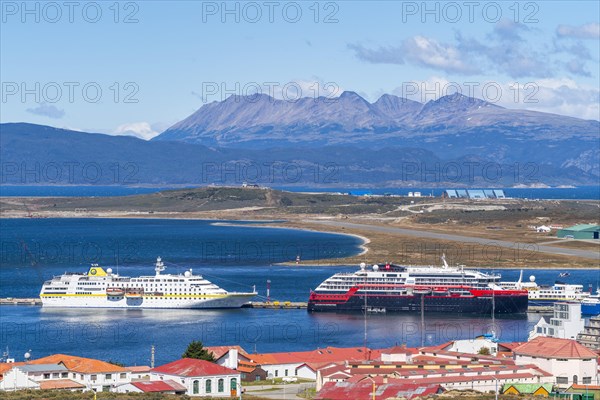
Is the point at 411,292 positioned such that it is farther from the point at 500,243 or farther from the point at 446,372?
the point at 500,243

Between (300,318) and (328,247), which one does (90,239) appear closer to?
(328,247)

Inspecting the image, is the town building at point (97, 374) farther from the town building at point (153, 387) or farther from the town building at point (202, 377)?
the town building at point (153, 387)

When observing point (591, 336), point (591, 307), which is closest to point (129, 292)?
point (591, 307)

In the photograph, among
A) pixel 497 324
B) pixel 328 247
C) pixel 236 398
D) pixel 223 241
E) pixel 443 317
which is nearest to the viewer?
pixel 236 398

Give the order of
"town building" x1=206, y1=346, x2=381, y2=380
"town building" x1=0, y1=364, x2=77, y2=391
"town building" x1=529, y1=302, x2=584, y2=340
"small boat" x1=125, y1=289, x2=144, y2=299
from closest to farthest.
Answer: "town building" x1=0, y1=364, x2=77, y2=391 < "town building" x1=206, y1=346, x2=381, y2=380 < "town building" x1=529, y1=302, x2=584, y2=340 < "small boat" x1=125, y1=289, x2=144, y2=299

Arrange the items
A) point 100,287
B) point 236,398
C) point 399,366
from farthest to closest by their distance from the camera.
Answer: point 100,287 < point 399,366 < point 236,398

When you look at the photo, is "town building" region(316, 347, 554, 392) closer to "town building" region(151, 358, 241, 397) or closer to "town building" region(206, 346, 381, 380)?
"town building" region(206, 346, 381, 380)

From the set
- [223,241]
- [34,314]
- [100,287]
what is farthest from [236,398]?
[223,241]

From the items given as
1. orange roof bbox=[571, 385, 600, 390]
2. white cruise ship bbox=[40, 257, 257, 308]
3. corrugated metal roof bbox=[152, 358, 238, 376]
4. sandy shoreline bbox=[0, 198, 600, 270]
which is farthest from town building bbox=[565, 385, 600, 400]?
sandy shoreline bbox=[0, 198, 600, 270]
